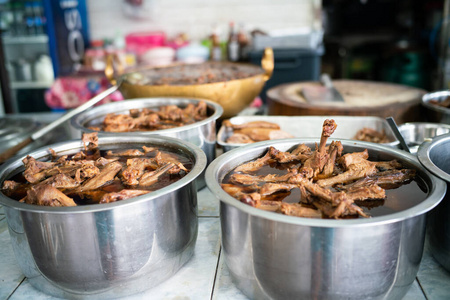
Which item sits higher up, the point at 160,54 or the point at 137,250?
the point at 160,54

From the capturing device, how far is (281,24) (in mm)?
5391

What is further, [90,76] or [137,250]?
[90,76]

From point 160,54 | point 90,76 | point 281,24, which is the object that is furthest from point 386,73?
point 90,76

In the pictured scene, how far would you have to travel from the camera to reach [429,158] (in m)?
1.37

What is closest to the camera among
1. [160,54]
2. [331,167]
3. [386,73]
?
[331,167]

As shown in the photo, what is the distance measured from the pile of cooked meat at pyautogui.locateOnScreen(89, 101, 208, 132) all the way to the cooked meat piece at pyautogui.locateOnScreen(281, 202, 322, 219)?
1.12 meters

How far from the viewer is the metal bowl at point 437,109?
87.4 inches

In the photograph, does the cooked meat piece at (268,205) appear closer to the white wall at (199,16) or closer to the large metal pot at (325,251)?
the large metal pot at (325,251)

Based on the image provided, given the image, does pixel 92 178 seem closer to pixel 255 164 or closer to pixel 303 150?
pixel 255 164

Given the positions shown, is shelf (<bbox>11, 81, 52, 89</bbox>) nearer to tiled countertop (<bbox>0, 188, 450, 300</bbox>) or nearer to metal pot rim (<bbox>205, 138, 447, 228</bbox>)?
tiled countertop (<bbox>0, 188, 450, 300</bbox>)

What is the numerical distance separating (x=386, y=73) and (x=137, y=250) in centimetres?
664

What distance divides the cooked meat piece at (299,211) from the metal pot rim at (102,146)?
335 mm

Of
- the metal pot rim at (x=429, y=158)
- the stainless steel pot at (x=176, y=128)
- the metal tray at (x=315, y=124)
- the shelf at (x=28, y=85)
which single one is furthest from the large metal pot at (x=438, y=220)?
the shelf at (x=28, y=85)

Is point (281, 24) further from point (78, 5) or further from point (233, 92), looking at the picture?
point (233, 92)
